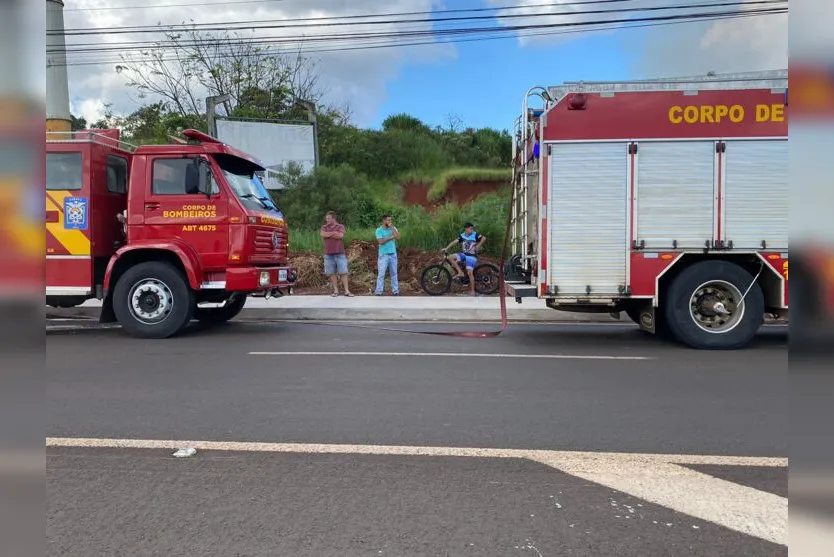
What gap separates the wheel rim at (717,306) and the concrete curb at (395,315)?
2963 mm

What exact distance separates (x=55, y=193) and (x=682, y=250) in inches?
330

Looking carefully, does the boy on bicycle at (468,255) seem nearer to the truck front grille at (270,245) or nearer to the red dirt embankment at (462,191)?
the truck front grille at (270,245)

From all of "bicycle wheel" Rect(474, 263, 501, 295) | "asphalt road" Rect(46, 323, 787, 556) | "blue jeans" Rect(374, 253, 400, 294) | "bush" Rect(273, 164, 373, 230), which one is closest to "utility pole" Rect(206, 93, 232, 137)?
"bush" Rect(273, 164, 373, 230)

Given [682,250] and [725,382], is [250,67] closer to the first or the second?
[682,250]

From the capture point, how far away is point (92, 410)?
16.5 ft

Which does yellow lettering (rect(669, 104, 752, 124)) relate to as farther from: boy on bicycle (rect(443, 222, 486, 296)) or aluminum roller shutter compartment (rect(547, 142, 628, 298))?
boy on bicycle (rect(443, 222, 486, 296))

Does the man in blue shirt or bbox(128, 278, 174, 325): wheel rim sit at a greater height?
the man in blue shirt

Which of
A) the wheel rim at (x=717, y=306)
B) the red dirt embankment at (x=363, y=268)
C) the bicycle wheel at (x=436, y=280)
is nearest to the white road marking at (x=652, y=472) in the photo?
the wheel rim at (x=717, y=306)

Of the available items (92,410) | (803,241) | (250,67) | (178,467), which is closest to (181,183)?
(92,410)

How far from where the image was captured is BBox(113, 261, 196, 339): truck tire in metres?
8.56

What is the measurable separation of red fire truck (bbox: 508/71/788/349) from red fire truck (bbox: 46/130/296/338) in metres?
4.39

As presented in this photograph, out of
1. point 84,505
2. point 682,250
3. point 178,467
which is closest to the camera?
point 84,505

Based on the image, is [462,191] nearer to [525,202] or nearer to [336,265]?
[336,265]

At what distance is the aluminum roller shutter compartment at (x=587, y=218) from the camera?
25.6 ft
